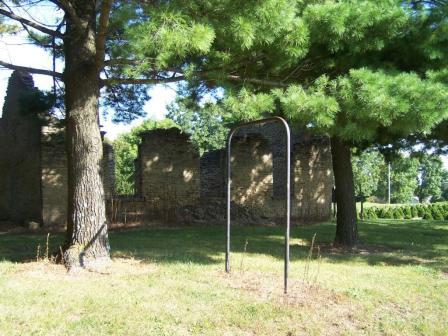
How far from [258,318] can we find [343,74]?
3.82 m

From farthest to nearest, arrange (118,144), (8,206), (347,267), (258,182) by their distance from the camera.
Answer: (118,144) < (258,182) < (8,206) < (347,267)

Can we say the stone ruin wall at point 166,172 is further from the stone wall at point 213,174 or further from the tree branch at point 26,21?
the tree branch at point 26,21

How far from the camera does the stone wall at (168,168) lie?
44.9 ft

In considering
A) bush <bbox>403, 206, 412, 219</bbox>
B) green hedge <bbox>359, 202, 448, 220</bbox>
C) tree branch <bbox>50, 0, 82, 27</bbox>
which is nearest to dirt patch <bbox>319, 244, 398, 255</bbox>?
tree branch <bbox>50, 0, 82, 27</bbox>

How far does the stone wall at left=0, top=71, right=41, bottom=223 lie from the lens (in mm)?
12719

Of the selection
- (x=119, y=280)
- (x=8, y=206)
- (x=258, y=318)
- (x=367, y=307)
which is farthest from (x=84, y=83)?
(x=8, y=206)

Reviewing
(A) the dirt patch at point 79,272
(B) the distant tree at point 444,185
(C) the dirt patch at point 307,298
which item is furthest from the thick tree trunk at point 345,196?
(B) the distant tree at point 444,185

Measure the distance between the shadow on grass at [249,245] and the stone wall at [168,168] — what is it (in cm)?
184

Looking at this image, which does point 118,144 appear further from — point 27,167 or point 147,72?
point 147,72

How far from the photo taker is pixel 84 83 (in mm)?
6637

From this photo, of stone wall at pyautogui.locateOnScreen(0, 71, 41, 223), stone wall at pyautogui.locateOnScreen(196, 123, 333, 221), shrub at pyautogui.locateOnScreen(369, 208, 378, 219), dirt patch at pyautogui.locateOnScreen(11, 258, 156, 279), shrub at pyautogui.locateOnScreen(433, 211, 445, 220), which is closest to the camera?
dirt patch at pyautogui.locateOnScreen(11, 258, 156, 279)

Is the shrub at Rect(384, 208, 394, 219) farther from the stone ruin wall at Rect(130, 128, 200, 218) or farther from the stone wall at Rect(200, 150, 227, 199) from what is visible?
the stone ruin wall at Rect(130, 128, 200, 218)

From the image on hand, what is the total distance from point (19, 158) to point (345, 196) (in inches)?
371

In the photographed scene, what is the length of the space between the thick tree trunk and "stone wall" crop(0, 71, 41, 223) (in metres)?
7.27
